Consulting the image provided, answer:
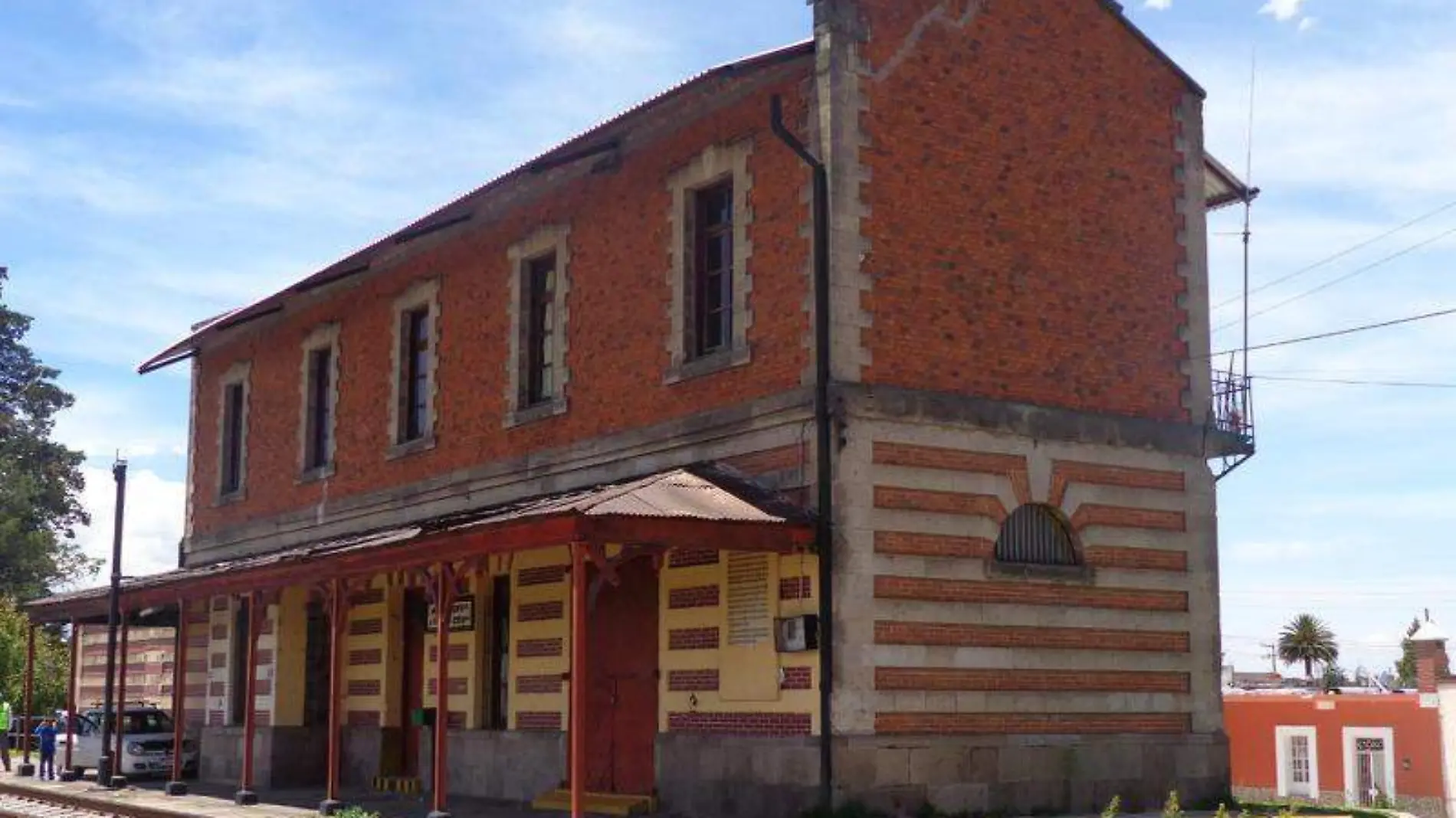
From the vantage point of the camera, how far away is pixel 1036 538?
61.2 ft

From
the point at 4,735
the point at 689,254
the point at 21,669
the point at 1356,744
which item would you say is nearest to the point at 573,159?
the point at 689,254

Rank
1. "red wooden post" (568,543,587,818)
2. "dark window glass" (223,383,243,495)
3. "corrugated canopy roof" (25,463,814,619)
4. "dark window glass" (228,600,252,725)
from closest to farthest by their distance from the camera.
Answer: "red wooden post" (568,543,587,818) < "corrugated canopy roof" (25,463,814,619) < "dark window glass" (228,600,252,725) < "dark window glass" (223,383,243,495)

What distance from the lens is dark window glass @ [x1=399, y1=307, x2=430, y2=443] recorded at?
25.5 meters

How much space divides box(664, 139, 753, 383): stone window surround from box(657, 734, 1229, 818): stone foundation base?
4.06m

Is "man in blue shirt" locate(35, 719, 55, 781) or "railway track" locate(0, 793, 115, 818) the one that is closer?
"railway track" locate(0, 793, 115, 818)

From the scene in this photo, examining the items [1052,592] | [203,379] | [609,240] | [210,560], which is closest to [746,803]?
[1052,592]

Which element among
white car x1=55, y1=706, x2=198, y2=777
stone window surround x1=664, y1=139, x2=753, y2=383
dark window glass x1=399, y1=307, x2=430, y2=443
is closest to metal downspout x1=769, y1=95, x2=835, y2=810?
stone window surround x1=664, y1=139, x2=753, y2=383

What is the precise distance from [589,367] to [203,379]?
14.2m

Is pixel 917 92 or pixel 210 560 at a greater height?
pixel 917 92

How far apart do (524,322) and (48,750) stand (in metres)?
13.8

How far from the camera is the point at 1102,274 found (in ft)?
64.5

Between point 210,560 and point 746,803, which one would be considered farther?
point 210,560

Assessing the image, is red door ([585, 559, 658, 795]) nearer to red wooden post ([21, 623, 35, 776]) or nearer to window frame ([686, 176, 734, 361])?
window frame ([686, 176, 734, 361])

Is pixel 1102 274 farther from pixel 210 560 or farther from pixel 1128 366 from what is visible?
pixel 210 560
